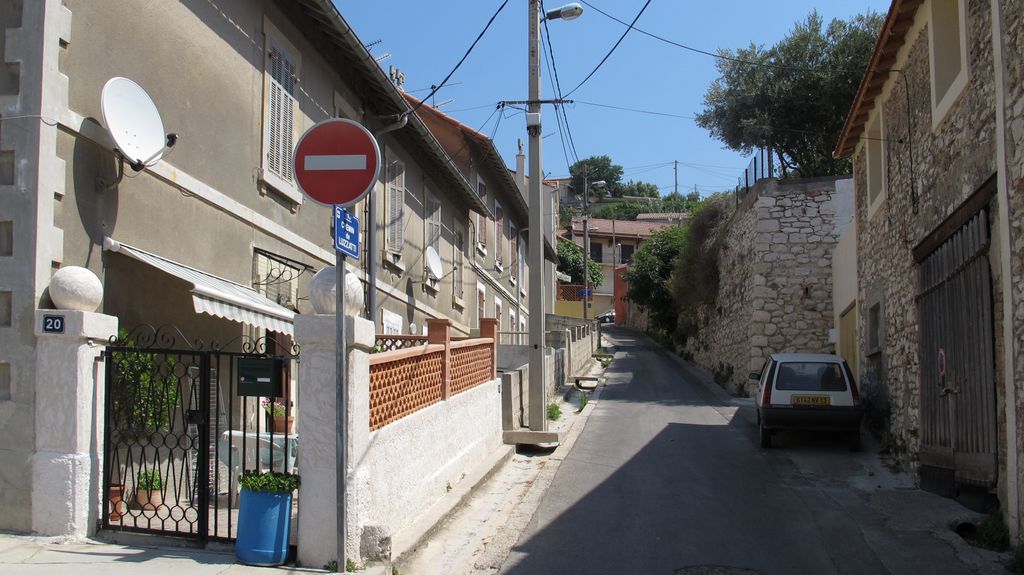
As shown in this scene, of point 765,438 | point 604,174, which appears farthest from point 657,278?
point 604,174

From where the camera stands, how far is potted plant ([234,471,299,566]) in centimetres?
573

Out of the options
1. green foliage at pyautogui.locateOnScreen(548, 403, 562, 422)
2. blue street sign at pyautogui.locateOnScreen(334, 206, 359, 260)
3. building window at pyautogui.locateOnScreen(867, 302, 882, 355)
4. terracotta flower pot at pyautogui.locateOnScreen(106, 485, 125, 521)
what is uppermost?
blue street sign at pyautogui.locateOnScreen(334, 206, 359, 260)

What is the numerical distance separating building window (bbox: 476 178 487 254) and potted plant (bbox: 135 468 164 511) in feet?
58.1

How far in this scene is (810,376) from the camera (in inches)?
528

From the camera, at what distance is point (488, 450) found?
11.4 m

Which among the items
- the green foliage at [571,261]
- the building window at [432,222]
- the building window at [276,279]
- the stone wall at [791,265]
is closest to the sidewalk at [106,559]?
the building window at [276,279]

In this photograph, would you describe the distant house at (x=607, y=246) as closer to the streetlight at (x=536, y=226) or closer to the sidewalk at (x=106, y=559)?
the streetlight at (x=536, y=226)

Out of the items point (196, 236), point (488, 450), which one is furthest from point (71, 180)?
point (488, 450)

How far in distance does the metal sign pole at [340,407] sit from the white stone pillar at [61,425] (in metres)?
1.94

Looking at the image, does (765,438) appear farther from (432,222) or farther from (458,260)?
(458,260)

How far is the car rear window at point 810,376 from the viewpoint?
520 inches

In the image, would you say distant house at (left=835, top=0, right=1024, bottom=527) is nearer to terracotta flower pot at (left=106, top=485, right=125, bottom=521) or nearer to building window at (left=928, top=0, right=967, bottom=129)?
building window at (left=928, top=0, right=967, bottom=129)

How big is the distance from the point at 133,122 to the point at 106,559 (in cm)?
362

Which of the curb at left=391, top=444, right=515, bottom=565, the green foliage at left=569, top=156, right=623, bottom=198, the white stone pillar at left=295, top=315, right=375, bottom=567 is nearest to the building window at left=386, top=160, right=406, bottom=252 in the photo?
the curb at left=391, top=444, right=515, bottom=565
